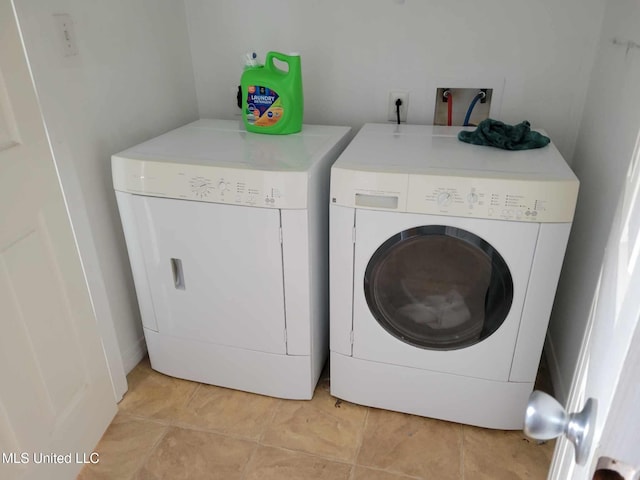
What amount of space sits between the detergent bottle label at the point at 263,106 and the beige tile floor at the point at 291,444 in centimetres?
100

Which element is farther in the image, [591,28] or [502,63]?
[502,63]

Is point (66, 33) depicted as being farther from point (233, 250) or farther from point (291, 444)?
point (291, 444)

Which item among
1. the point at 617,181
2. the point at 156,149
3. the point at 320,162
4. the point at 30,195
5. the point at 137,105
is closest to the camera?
the point at 30,195

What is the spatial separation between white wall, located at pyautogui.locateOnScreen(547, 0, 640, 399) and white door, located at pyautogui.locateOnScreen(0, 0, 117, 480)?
1.49 meters

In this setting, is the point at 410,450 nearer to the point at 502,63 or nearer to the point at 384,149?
the point at 384,149

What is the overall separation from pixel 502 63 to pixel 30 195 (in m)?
1.59

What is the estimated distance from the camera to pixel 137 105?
5.59ft

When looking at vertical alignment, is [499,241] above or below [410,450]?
above

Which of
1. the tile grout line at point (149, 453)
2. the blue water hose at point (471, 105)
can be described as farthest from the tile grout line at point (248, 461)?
the blue water hose at point (471, 105)

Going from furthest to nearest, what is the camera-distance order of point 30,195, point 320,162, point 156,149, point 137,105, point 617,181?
point 137,105, point 156,149, point 320,162, point 617,181, point 30,195

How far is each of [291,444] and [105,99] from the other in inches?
50.5

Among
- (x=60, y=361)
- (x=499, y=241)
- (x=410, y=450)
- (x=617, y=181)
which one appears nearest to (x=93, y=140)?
(x=60, y=361)

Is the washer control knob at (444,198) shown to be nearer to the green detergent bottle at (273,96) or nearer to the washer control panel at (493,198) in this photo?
the washer control panel at (493,198)

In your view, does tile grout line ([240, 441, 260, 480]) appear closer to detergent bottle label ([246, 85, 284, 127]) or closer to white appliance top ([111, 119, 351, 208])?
white appliance top ([111, 119, 351, 208])
